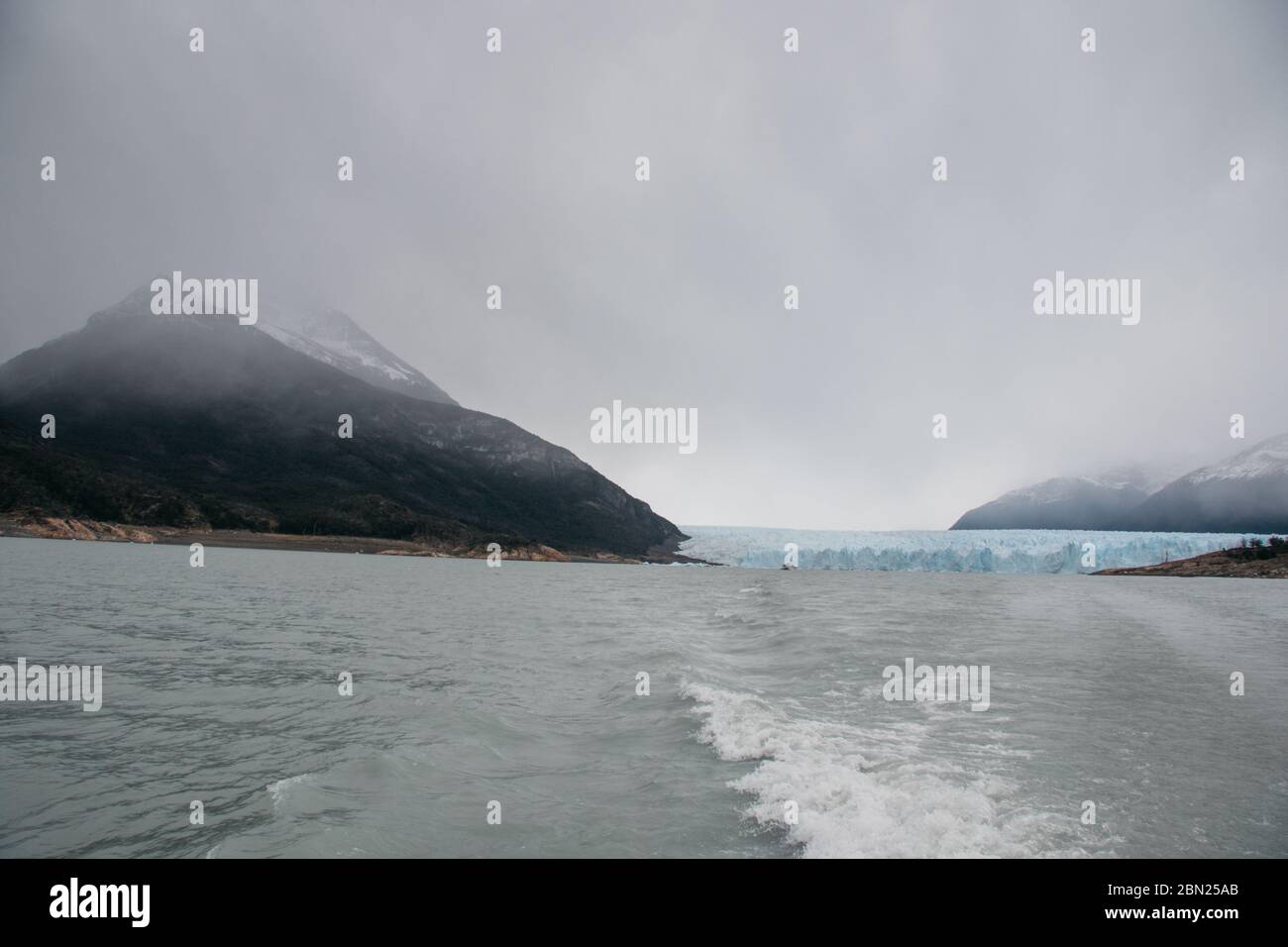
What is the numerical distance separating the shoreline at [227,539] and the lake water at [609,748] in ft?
395

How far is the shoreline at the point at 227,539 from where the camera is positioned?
11494 cm

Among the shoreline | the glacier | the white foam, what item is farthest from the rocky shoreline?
the white foam

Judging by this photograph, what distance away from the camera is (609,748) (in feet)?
43.4

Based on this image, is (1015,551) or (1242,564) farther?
(1015,551)

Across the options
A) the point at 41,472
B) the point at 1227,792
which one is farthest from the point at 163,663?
the point at 41,472

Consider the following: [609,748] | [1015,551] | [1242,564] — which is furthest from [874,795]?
[1242,564]

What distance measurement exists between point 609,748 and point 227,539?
165 metres

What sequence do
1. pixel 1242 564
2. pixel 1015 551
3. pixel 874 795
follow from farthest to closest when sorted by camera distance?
pixel 1015 551 < pixel 1242 564 < pixel 874 795

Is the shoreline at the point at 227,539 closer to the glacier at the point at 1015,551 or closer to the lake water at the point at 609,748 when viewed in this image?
the glacier at the point at 1015,551

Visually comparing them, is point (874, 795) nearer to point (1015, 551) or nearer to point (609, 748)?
point (609, 748)

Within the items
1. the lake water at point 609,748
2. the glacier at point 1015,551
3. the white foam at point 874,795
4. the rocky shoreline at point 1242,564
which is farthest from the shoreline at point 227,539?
the white foam at point 874,795

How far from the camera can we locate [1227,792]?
1080 cm
